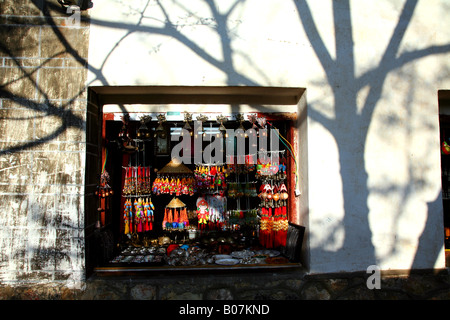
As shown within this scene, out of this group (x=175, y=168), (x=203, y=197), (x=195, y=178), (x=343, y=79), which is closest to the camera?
(x=343, y=79)

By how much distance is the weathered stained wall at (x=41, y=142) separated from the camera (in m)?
3.73

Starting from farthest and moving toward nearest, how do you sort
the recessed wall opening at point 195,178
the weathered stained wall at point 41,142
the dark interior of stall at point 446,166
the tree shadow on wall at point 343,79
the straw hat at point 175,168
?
the straw hat at point 175,168, the dark interior of stall at point 446,166, the recessed wall opening at point 195,178, the tree shadow on wall at point 343,79, the weathered stained wall at point 41,142

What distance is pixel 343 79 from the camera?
405cm

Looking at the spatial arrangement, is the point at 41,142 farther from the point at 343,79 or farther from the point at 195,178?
the point at 343,79

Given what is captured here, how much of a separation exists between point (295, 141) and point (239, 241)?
6.88 ft

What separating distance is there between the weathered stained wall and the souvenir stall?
68cm

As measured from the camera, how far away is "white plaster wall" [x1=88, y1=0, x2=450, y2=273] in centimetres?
393

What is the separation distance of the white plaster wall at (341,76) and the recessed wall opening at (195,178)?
0.30 metres

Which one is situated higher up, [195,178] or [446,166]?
[446,166]

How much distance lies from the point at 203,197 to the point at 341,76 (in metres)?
2.99

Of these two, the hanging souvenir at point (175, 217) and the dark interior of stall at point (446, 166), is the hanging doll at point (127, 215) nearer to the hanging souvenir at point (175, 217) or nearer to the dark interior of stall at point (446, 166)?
the hanging souvenir at point (175, 217)

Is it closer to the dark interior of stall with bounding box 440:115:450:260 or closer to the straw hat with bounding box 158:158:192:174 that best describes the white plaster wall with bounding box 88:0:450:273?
the dark interior of stall with bounding box 440:115:450:260

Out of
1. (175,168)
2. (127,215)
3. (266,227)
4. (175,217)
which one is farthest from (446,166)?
(127,215)

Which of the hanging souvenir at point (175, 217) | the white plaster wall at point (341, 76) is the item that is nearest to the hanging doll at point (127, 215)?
the hanging souvenir at point (175, 217)
